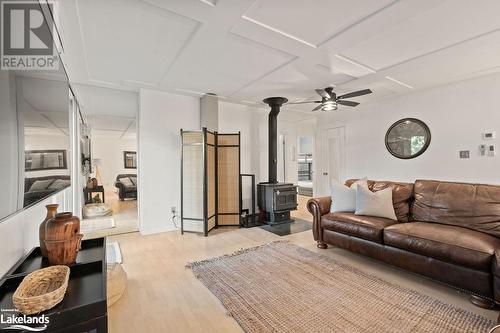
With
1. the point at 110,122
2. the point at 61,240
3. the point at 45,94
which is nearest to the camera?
the point at 61,240

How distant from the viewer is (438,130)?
13.2ft

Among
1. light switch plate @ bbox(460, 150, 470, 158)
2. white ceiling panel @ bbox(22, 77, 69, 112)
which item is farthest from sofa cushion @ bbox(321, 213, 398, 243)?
white ceiling panel @ bbox(22, 77, 69, 112)

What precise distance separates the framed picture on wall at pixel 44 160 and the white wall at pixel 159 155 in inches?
84.9

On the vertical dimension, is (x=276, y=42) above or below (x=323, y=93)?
above

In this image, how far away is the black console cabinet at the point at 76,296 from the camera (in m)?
0.90

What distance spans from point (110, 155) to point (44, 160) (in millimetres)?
9564

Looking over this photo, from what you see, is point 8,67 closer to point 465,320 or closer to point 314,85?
point 465,320

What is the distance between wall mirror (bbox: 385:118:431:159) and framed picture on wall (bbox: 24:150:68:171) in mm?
5145

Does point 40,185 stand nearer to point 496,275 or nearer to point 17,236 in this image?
point 17,236

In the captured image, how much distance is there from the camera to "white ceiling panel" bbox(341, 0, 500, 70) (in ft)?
6.34

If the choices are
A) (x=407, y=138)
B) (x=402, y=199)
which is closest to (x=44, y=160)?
(x=402, y=199)

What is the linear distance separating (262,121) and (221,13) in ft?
12.1

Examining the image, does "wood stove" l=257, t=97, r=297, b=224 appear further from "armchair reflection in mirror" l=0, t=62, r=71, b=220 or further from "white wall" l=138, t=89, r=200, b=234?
"armchair reflection in mirror" l=0, t=62, r=71, b=220

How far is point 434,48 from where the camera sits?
2609 millimetres
